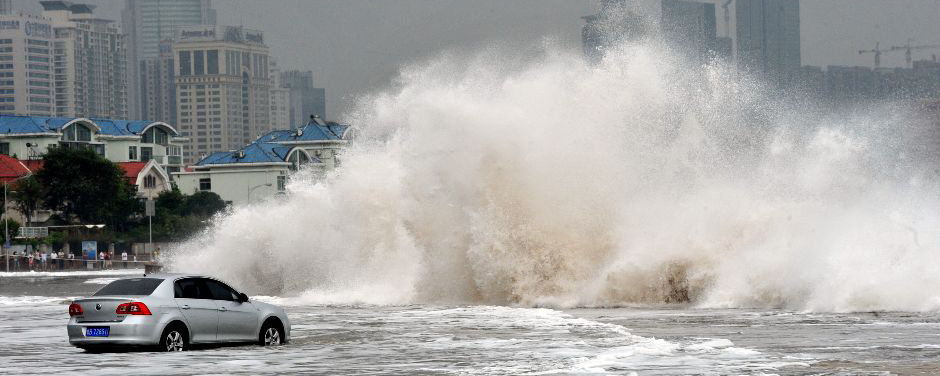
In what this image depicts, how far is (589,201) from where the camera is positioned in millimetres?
36062

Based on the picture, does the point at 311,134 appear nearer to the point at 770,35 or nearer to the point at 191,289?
the point at 770,35

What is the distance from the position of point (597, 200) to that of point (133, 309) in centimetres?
1779

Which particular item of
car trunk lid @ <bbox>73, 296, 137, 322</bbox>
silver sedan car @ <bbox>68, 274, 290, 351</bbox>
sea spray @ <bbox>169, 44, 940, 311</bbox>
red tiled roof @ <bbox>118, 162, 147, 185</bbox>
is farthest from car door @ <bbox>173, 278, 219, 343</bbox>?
red tiled roof @ <bbox>118, 162, 147, 185</bbox>

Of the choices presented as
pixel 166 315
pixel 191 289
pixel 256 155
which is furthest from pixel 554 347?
pixel 256 155

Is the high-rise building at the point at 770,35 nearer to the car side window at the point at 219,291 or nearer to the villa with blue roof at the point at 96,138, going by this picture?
the villa with blue roof at the point at 96,138

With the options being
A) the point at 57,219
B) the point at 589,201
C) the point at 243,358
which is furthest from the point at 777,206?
the point at 57,219

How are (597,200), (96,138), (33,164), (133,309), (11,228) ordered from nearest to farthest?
(133,309) < (597,200) < (11,228) < (33,164) < (96,138)

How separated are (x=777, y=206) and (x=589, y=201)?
4721 millimetres

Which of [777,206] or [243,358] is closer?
[243,358]

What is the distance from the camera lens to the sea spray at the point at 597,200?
107 feet

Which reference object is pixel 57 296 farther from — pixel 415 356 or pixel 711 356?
pixel 711 356

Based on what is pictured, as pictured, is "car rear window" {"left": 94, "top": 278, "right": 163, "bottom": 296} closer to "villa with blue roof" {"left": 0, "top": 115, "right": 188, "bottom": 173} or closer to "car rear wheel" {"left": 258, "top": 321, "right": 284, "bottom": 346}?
"car rear wheel" {"left": 258, "top": 321, "right": 284, "bottom": 346}

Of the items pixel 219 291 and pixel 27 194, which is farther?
pixel 27 194

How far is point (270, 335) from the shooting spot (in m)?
22.3
